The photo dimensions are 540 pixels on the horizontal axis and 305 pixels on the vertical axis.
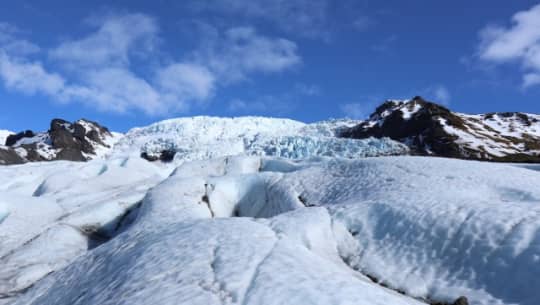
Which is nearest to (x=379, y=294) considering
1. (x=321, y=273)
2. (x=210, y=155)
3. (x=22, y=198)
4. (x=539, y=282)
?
(x=321, y=273)

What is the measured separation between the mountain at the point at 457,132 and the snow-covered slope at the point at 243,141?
9.84m

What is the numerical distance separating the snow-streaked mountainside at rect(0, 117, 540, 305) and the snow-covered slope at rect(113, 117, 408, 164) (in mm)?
34553

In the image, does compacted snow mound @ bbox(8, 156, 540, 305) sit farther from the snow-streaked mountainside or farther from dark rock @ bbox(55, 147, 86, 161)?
dark rock @ bbox(55, 147, 86, 161)

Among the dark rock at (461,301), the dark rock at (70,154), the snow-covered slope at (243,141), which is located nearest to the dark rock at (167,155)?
the snow-covered slope at (243,141)

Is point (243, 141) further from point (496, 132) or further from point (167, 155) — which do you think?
point (496, 132)

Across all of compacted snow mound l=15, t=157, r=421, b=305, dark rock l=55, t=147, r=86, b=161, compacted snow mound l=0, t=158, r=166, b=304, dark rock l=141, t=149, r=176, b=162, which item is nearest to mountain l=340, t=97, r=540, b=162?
dark rock l=141, t=149, r=176, b=162

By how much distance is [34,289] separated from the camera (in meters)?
10.8

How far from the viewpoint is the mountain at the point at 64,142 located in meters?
88.7

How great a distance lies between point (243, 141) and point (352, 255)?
63.5m

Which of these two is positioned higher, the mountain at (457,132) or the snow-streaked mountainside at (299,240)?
the mountain at (457,132)

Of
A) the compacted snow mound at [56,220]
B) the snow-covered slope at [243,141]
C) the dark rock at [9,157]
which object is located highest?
the snow-covered slope at [243,141]

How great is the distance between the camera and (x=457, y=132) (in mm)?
71062

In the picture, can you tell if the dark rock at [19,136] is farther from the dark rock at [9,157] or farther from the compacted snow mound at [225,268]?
the compacted snow mound at [225,268]

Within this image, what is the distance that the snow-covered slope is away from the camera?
178 ft
